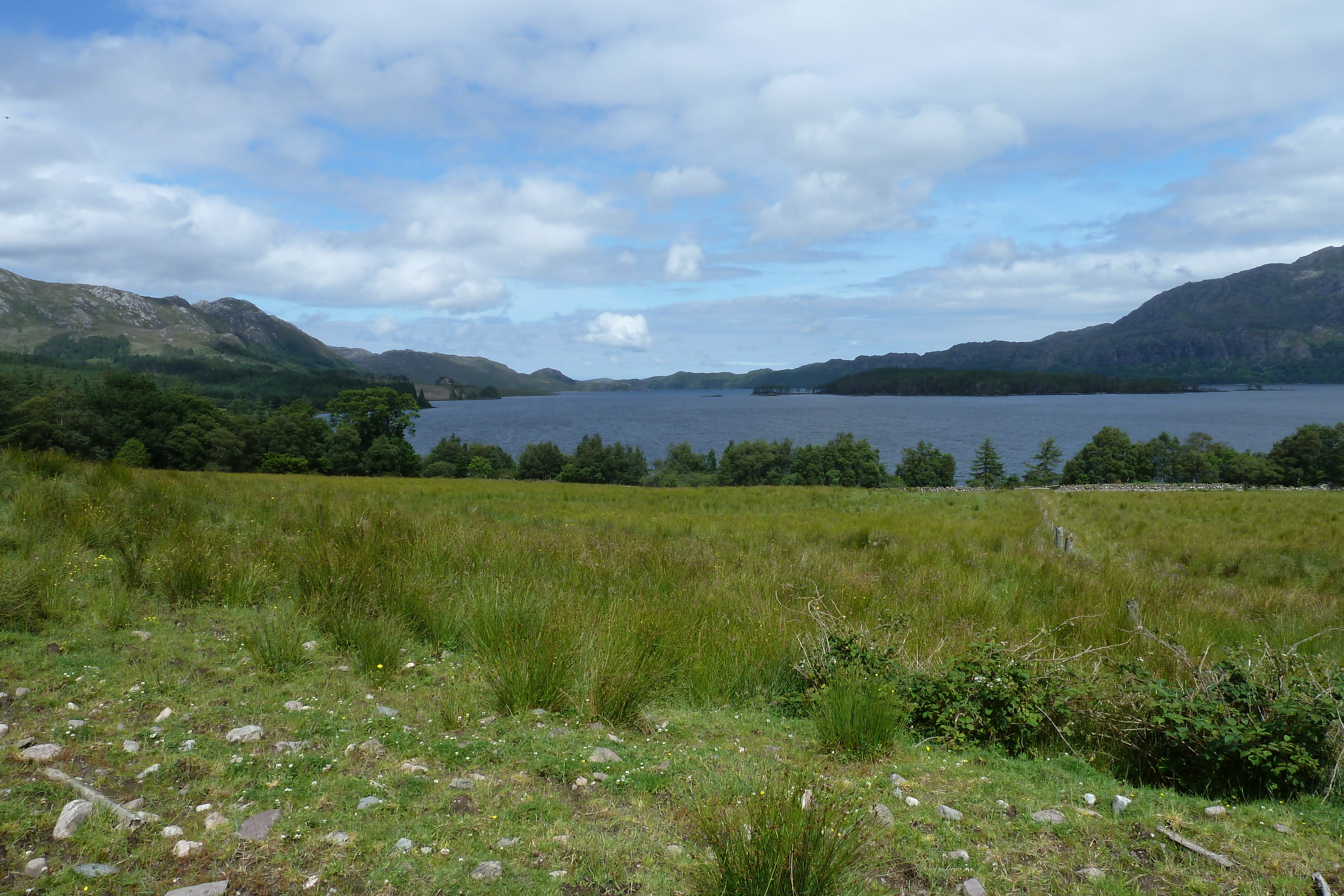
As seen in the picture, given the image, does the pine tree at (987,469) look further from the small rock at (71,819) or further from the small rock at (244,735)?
the small rock at (71,819)

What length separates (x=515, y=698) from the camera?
4359 millimetres

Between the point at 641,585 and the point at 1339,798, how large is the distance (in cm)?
549

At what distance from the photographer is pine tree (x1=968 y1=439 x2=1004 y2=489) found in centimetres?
6869

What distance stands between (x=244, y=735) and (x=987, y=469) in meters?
79.7

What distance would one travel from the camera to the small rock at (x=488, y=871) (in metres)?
2.62

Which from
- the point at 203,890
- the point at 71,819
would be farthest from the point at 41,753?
the point at 203,890

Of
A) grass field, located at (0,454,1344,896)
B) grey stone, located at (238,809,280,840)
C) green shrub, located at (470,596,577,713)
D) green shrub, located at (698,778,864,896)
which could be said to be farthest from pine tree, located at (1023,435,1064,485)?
grey stone, located at (238,809,280,840)

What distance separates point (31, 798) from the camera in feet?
9.50

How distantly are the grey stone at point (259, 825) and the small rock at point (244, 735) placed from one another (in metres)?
0.81

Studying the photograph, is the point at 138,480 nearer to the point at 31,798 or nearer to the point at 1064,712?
the point at 31,798

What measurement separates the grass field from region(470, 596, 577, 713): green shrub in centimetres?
3

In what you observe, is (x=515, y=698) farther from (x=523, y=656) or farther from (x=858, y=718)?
(x=858, y=718)

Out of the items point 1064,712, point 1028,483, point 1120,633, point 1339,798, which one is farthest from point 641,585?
point 1028,483

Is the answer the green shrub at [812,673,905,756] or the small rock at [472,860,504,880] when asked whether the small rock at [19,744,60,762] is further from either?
the green shrub at [812,673,905,756]
